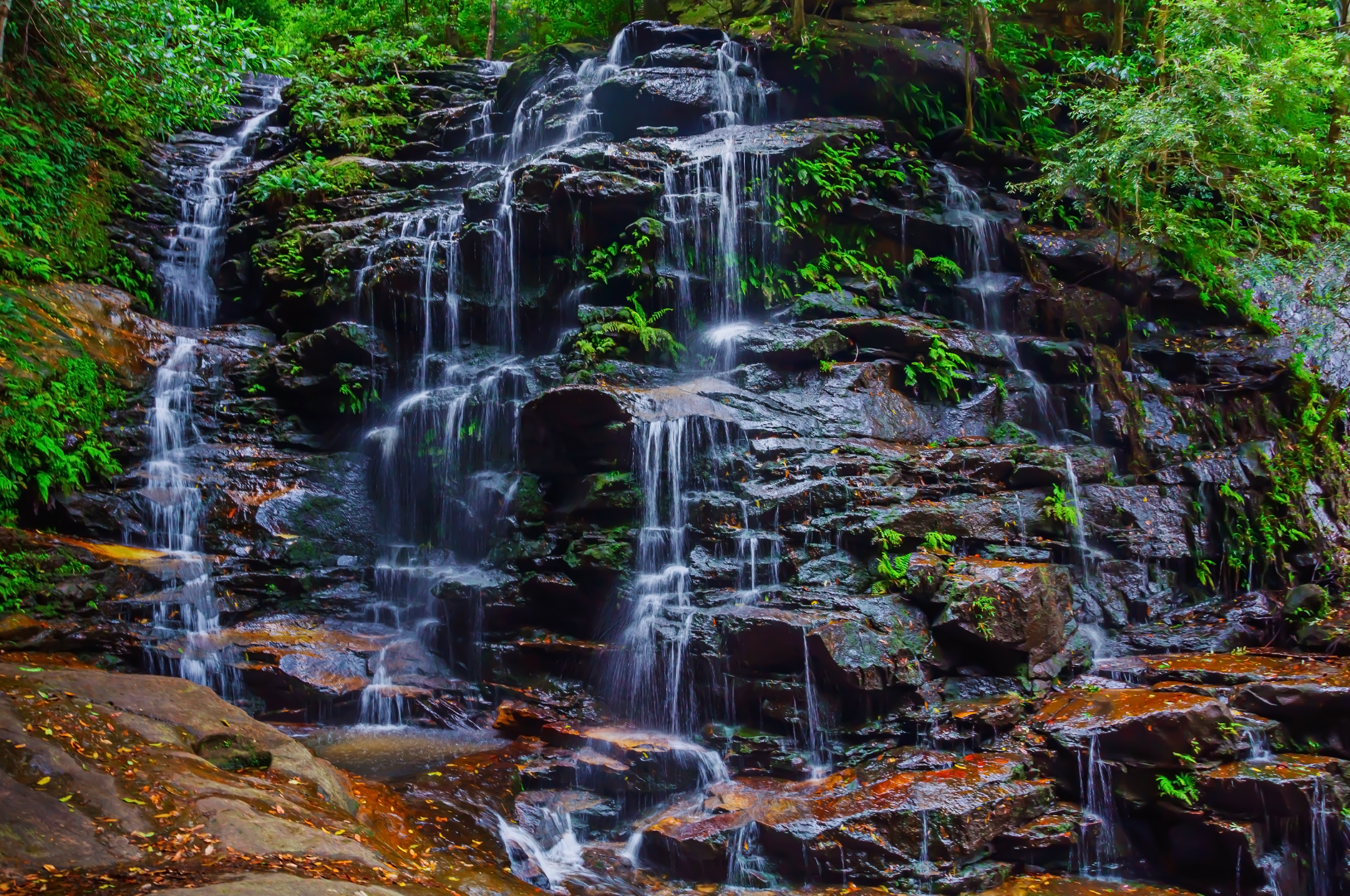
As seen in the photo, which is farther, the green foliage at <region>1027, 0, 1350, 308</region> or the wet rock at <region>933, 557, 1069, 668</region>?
the green foliage at <region>1027, 0, 1350, 308</region>

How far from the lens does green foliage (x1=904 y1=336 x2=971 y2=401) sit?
36.9 feet

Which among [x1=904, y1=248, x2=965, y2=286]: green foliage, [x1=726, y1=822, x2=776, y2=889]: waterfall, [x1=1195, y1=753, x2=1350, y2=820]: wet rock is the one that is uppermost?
[x1=904, y1=248, x2=965, y2=286]: green foliage

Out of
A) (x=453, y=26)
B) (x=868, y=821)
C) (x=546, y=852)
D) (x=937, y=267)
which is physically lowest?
(x=546, y=852)

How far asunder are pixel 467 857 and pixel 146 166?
49.5 feet

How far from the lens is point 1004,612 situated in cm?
781

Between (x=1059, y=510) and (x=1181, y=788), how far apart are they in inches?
133

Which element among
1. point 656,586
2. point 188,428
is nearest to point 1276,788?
point 656,586

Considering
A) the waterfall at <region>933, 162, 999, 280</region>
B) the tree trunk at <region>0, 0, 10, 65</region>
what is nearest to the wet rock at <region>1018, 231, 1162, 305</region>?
the waterfall at <region>933, 162, 999, 280</region>

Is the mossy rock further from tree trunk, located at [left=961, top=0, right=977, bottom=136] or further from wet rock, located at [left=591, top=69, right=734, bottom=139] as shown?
tree trunk, located at [left=961, top=0, right=977, bottom=136]

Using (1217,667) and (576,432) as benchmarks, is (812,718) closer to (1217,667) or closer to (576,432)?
(1217,667)

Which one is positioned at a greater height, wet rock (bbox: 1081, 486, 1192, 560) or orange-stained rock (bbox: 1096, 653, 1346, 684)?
wet rock (bbox: 1081, 486, 1192, 560)

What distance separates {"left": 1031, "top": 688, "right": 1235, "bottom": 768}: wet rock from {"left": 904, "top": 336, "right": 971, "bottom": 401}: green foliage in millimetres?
5001

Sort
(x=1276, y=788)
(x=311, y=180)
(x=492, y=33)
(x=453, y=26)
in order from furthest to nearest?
1. (x=453, y=26)
2. (x=492, y=33)
3. (x=311, y=180)
4. (x=1276, y=788)

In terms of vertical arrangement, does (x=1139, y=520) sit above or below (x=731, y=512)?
below
